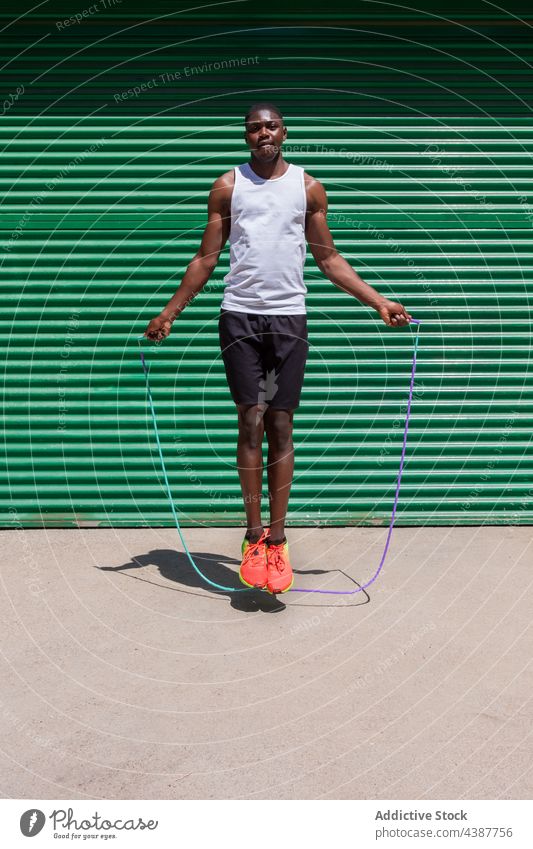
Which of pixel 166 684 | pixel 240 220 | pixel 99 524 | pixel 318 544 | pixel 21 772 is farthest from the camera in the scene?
pixel 99 524

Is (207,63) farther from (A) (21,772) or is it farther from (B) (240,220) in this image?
(A) (21,772)

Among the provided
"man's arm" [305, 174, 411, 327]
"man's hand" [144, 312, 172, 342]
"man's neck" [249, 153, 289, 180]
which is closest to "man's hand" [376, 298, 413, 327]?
"man's arm" [305, 174, 411, 327]

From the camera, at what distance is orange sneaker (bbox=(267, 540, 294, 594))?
445 cm

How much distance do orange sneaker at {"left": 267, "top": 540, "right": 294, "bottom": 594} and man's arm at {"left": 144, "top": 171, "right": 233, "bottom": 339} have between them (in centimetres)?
111

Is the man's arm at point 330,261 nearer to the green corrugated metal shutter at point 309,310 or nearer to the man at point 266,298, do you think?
the man at point 266,298

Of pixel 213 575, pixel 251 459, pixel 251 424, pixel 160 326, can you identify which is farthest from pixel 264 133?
pixel 213 575

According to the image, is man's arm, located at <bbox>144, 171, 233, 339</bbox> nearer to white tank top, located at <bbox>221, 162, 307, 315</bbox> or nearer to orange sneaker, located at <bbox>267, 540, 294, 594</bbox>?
white tank top, located at <bbox>221, 162, 307, 315</bbox>

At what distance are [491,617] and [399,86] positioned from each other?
3026 millimetres

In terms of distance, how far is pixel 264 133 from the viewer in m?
4.28

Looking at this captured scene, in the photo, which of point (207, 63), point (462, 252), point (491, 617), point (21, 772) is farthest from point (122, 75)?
point (21, 772)

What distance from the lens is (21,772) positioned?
10.4 ft

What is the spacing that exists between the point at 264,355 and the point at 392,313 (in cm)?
61

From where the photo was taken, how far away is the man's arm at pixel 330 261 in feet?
14.6
